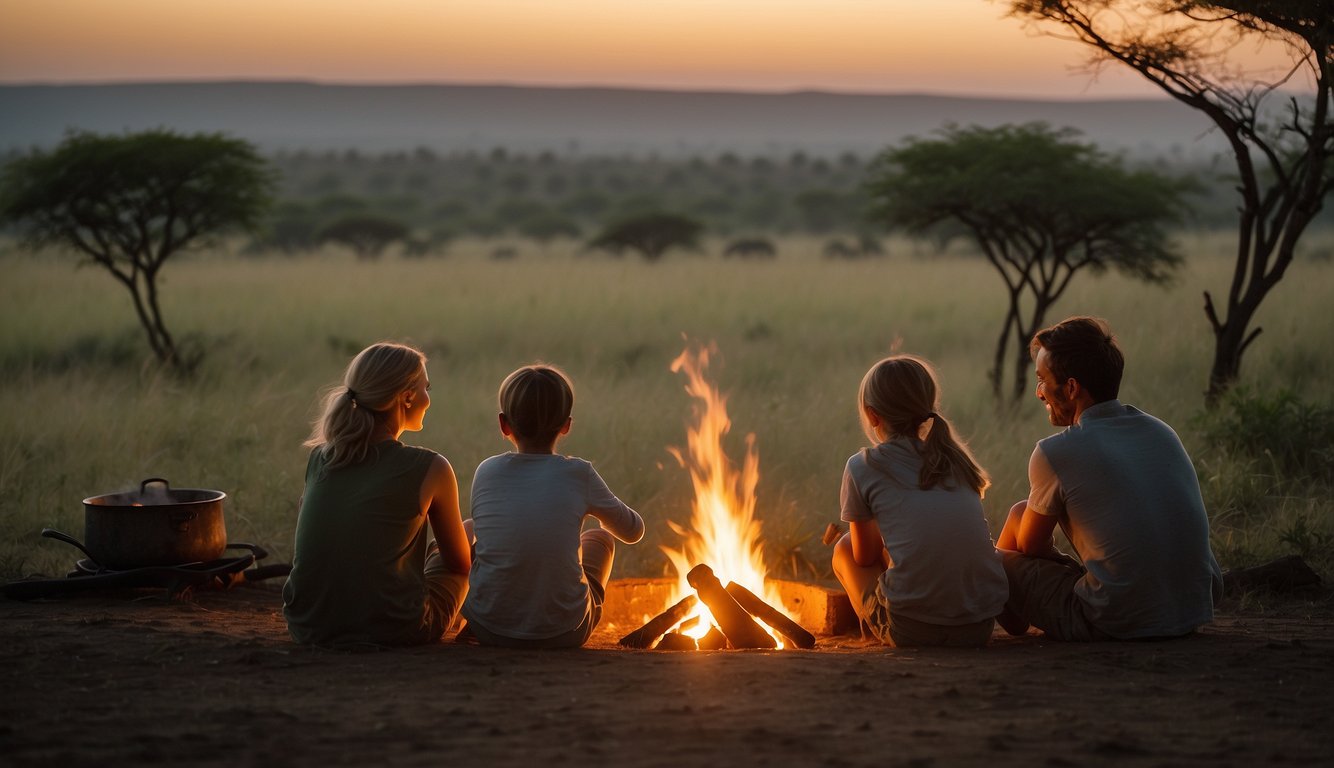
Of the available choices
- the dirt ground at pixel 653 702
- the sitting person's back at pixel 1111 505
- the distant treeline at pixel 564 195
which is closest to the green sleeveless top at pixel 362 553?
the dirt ground at pixel 653 702

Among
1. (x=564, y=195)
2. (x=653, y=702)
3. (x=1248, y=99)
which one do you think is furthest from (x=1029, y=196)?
(x=564, y=195)

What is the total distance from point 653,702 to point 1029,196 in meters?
7.66

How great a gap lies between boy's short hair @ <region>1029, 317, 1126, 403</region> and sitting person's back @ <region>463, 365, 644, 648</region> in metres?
1.58

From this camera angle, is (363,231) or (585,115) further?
(585,115)

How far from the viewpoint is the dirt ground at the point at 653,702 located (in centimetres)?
318

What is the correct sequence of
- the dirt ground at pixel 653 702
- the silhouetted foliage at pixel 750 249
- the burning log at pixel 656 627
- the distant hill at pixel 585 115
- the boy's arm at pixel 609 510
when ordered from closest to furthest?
the dirt ground at pixel 653 702
the boy's arm at pixel 609 510
the burning log at pixel 656 627
the silhouetted foliage at pixel 750 249
the distant hill at pixel 585 115

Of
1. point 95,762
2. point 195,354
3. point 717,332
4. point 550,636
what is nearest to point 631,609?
point 550,636

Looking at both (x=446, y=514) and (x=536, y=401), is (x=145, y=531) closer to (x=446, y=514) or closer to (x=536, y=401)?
(x=446, y=514)

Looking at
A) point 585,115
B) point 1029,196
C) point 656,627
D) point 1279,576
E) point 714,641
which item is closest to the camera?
point 656,627

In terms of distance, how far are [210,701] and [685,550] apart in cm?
261

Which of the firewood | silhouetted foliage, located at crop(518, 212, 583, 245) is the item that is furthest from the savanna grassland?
silhouetted foliage, located at crop(518, 212, 583, 245)

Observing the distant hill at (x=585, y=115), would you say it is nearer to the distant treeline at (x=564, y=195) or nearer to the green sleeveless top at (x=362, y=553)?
the distant treeline at (x=564, y=195)

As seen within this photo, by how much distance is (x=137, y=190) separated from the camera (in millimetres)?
12242

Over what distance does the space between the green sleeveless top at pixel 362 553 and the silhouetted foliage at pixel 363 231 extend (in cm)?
2525
